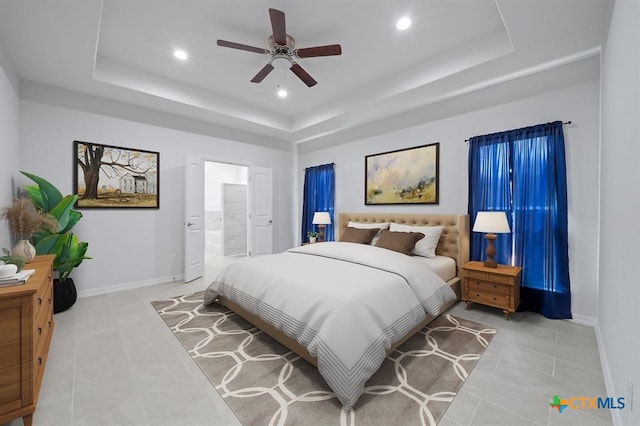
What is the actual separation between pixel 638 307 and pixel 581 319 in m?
2.20

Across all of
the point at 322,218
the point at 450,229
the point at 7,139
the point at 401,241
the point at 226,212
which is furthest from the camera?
the point at 226,212

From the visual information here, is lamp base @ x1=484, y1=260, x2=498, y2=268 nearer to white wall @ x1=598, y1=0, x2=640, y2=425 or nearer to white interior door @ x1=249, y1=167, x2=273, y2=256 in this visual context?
white wall @ x1=598, y1=0, x2=640, y2=425

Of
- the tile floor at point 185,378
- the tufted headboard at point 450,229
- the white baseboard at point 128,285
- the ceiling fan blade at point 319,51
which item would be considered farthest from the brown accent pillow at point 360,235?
the white baseboard at point 128,285

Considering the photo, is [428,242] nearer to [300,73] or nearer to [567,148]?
[567,148]

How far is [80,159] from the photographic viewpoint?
11.2ft

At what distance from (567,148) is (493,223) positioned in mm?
1102

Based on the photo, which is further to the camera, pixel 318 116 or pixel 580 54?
pixel 318 116

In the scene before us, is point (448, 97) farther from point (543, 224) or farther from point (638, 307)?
point (638, 307)

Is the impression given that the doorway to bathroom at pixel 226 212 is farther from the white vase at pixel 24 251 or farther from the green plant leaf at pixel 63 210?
the white vase at pixel 24 251

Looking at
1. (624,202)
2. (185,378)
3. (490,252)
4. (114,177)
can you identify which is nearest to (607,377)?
(624,202)

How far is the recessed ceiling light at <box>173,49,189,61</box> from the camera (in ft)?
9.72

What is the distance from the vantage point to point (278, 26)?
2162mm

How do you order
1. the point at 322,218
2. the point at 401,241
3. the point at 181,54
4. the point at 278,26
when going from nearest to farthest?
the point at 278,26
the point at 181,54
the point at 401,241
the point at 322,218

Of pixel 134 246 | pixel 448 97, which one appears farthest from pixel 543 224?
pixel 134 246
